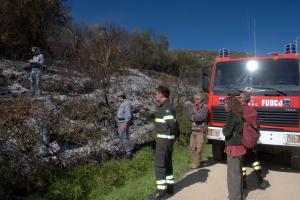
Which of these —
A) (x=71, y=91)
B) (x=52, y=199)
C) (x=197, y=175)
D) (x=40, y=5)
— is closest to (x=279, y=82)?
(x=197, y=175)

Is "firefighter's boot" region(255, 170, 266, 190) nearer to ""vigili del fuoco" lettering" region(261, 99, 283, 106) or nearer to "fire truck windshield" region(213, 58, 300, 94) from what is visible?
""vigili del fuoco" lettering" region(261, 99, 283, 106)

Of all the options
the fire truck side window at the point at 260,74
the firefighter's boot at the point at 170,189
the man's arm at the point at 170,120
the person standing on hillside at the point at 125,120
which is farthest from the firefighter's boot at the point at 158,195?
the fire truck side window at the point at 260,74

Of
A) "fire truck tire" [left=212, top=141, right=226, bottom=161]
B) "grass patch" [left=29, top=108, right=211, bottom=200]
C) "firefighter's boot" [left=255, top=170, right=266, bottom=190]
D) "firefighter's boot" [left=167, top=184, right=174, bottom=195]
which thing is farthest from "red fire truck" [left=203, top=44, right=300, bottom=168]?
→ "firefighter's boot" [left=167, top=184, right=174, bottom=195]

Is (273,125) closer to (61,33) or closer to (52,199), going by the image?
(52,199)

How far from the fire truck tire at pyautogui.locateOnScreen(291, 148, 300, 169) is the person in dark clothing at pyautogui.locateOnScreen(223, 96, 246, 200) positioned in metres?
2.94

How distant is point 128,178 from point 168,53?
30575 millimetres

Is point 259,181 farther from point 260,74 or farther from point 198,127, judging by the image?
point 260,74

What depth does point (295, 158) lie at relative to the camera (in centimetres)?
876

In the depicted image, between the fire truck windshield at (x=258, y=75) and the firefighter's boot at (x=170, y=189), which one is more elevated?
the fire truck windshield at (x=258, y=75)

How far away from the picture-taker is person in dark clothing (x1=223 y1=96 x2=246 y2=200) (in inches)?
243

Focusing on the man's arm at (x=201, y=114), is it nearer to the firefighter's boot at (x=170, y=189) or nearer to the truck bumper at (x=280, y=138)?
the truck bumper at (x=280, y=138)

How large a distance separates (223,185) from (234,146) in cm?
167

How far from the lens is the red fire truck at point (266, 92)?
8.42m

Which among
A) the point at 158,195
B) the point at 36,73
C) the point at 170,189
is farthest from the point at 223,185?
the point at 36,73
